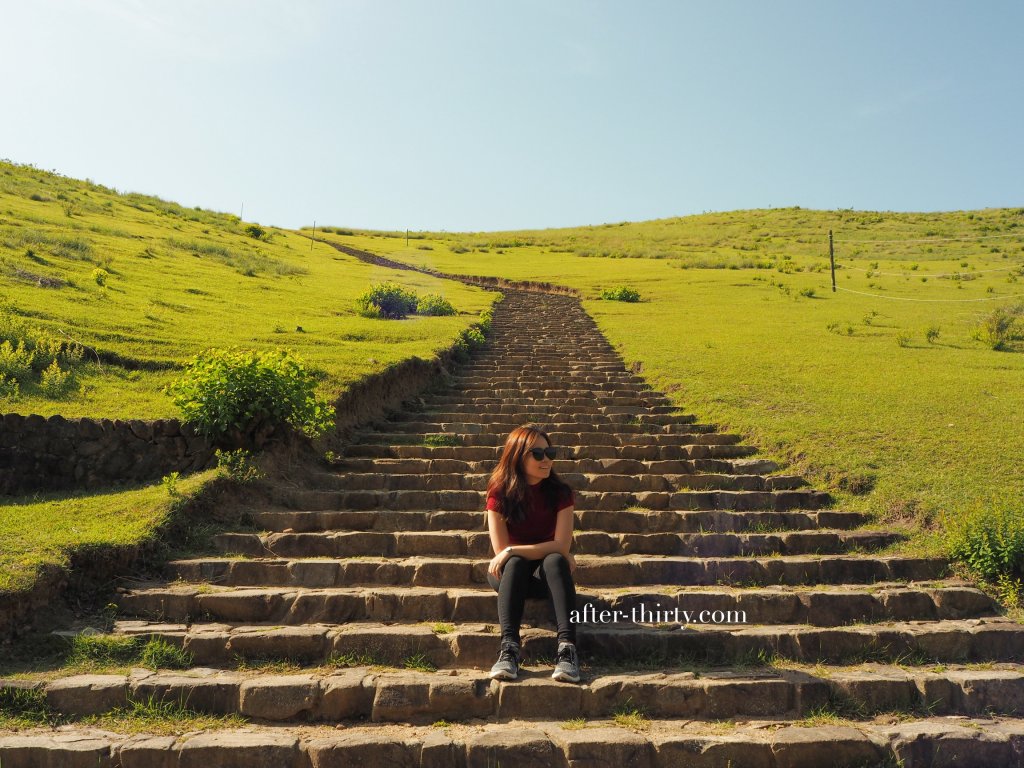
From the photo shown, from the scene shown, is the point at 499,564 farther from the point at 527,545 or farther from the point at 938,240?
the point at 938,240

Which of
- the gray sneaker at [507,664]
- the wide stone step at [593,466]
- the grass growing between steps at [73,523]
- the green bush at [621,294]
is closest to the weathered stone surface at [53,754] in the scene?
the grass growing between steps at [73,523]

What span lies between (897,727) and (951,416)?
755 centimetres

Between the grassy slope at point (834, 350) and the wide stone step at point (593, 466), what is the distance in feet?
2.17

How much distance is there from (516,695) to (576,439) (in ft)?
19.5

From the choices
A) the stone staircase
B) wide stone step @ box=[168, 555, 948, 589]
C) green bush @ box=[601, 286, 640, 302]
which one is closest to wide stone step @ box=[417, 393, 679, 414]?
the stone staircase

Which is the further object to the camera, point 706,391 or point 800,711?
point 706,391

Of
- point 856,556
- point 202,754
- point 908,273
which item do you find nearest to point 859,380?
point 856,556

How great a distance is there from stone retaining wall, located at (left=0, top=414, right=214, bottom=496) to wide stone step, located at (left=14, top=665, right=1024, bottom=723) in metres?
3.72

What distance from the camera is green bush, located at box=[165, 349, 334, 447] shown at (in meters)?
8.12

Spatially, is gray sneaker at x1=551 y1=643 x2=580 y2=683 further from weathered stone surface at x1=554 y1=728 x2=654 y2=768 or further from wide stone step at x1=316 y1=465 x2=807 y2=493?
wide stone step at x1=316 y1=465 x2=807 y2=493

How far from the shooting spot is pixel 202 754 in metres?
4.21

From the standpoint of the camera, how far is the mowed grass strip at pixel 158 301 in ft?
35.2

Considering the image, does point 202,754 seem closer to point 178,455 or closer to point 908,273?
point 178,455

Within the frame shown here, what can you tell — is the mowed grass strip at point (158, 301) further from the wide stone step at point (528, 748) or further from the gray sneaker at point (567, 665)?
the gray sneaker at point (567, 665)
